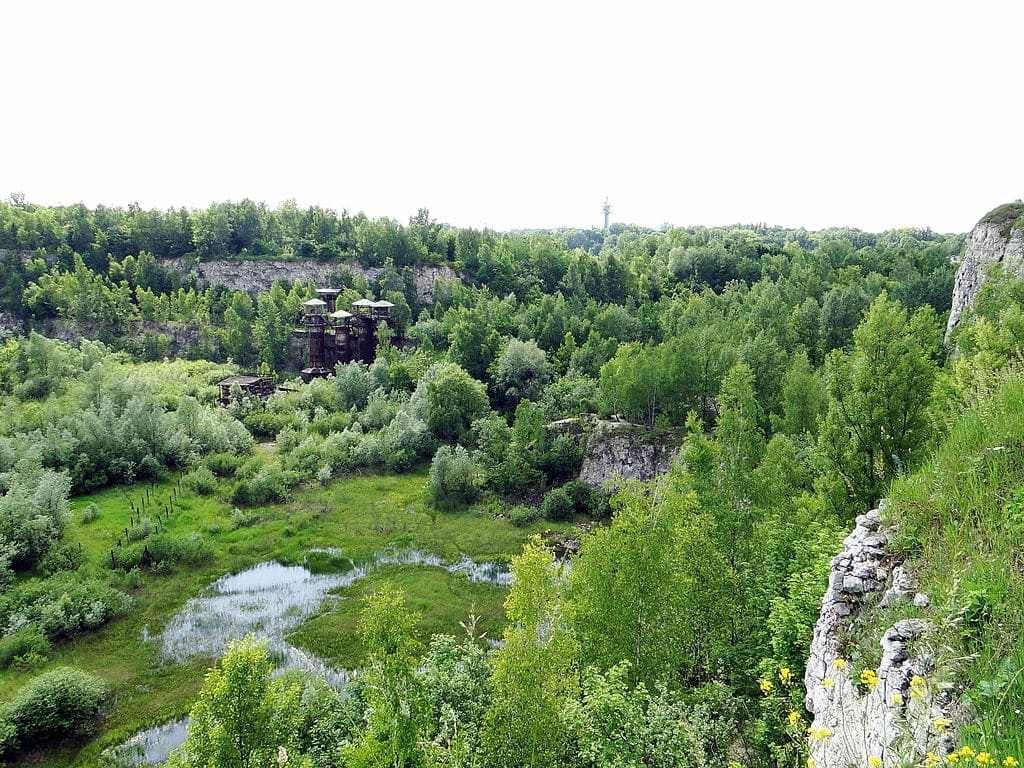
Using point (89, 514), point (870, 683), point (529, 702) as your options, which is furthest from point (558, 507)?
point (870, 683)

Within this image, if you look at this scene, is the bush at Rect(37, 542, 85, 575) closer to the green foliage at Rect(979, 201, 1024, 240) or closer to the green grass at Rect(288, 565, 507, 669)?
the green grass at Rect(288, 565, 507, 669)

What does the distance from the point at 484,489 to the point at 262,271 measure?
5337cm

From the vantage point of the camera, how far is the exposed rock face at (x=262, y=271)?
2972 inches

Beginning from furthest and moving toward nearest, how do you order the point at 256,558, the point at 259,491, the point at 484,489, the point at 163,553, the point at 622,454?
the point at 484,489
the point at 259,491
the point at 622,454
the point at 256,558
the point at 163,553

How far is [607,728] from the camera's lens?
35.1ft

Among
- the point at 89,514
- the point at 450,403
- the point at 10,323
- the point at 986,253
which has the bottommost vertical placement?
the point at 89,514

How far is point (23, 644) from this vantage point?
2253 centimetres

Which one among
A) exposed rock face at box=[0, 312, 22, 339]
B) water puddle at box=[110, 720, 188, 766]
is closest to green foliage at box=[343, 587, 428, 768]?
water puddle at box=[110, 720, 188, 766]

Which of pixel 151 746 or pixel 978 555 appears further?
pixel 151 746

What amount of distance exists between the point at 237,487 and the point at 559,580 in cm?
3095

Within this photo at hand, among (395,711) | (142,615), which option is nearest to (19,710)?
(142,615)

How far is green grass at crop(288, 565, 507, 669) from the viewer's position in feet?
76.3

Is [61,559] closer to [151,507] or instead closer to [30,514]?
[30,514]

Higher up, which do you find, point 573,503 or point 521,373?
point 521,373
